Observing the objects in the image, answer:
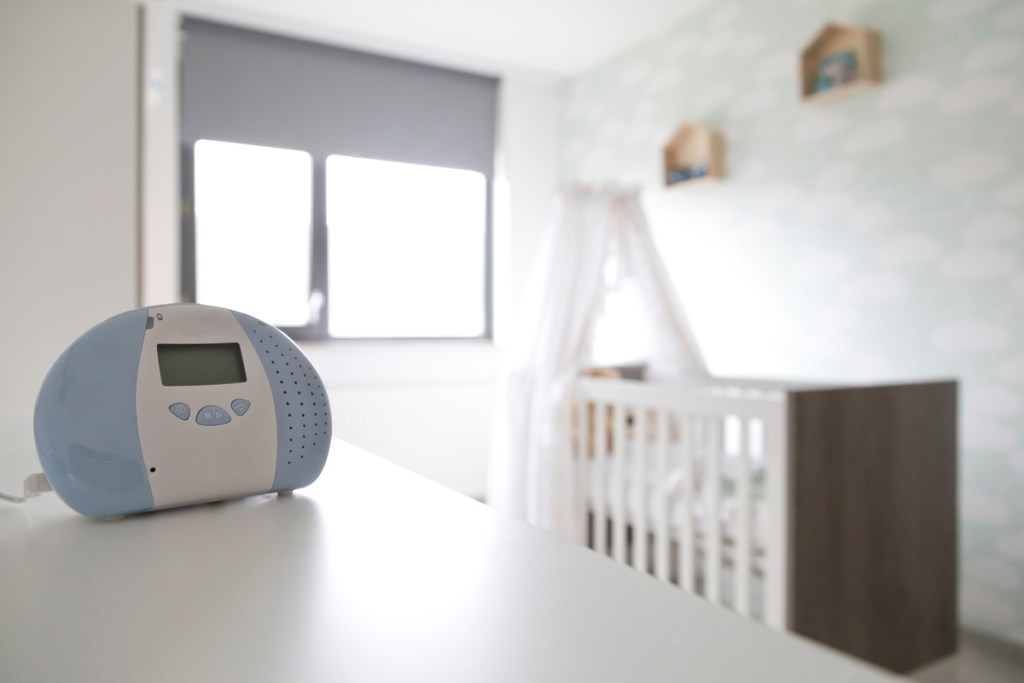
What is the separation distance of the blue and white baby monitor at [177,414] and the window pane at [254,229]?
276 cm

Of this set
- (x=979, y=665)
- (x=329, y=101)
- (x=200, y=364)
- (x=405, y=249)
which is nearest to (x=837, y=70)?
(x=979, y=665)

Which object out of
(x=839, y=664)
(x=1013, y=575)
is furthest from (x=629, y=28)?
(x=839, y=664)

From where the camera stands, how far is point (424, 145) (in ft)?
11.4

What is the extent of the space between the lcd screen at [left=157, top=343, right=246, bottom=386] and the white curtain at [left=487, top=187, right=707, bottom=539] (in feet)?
5.86

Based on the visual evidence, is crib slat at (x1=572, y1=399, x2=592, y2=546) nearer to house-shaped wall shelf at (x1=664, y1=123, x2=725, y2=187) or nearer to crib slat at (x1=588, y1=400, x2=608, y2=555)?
crib slat at (x1=588, y1=400, x2=608, y2=555)

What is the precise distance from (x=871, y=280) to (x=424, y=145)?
221 centimetres

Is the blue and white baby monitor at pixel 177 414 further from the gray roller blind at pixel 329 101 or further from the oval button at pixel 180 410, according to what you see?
the gray roller blind at pixel 329 101

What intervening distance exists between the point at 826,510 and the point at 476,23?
259 centimetres

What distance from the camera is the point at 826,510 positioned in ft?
5.27

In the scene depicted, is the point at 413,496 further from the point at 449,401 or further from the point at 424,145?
the point at 424,145

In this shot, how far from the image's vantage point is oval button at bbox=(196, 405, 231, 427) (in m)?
0.51

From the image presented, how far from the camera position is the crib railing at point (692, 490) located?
63.1 inches

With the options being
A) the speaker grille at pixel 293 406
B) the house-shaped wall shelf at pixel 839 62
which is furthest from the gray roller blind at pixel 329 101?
the speaker grille at pixel 293 406

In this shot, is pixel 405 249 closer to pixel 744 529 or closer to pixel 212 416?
pixel 744 529
